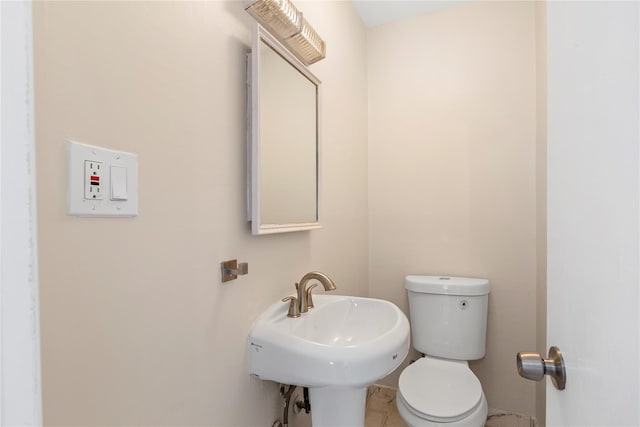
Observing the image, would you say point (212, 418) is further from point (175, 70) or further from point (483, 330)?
point (483, 330)

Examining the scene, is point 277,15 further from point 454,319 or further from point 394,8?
point 454,319

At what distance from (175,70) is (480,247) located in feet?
5.86

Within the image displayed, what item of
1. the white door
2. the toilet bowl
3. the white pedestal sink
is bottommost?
the toilet bowl

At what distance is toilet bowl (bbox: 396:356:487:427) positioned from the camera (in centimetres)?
127

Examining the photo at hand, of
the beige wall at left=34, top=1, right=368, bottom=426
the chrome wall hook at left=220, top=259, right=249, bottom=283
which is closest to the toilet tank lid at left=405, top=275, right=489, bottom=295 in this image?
the beige wall at left=34, top=1, right=368, bottom=426

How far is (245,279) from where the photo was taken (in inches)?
40.1

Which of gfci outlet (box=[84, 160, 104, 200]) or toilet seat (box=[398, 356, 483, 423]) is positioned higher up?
gfci outlet (box=[84, 160, 104, 200])

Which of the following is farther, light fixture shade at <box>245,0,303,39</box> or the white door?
light fixture shade at <box>245,0,303,39</box>

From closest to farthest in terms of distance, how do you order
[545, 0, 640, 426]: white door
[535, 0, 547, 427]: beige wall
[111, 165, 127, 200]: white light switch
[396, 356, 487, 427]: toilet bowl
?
[545, 0, 640, 426]: white door < [111, 165, 127, 200]: white light switch < [396, 356, 487, 427]: toilet bowl < [535, 0, 547, 427]: beige wall

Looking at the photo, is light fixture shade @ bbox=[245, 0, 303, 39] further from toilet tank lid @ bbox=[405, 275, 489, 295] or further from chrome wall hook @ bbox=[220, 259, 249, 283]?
toilet tank lid @ bbox=[405, 275, 489, 295]

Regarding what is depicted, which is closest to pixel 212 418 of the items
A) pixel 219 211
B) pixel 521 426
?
pixel 219 211

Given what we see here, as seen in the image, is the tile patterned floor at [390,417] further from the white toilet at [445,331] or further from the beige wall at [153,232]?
the beige wall at [153,232]

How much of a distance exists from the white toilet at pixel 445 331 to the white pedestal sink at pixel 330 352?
17.2 inches

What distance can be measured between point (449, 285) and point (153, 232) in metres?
1.53
